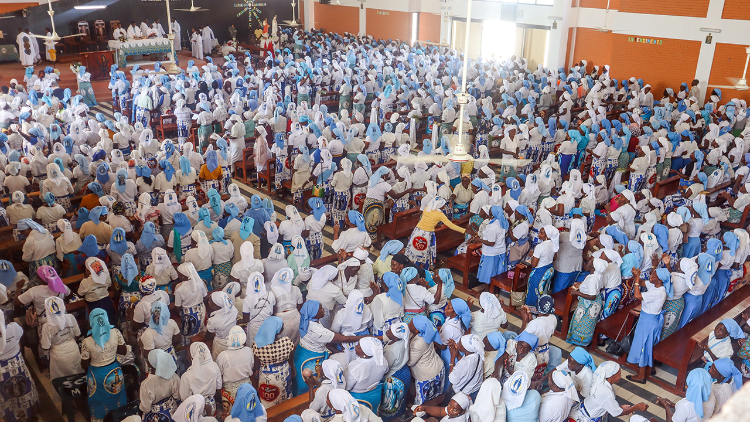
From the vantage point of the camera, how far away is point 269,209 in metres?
8.81

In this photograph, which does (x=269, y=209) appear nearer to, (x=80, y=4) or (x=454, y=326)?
(x=454, y=326)

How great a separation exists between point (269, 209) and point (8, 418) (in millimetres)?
4041

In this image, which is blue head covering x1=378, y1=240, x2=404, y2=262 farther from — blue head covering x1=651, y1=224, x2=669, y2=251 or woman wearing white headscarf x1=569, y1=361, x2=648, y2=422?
blue head covering x1=651, y1=224, x2=669, y2=251

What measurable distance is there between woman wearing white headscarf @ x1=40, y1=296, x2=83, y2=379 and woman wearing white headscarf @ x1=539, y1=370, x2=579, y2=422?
14.4 ft

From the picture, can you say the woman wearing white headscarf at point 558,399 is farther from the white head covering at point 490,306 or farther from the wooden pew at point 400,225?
the wooden pew at point 400,225

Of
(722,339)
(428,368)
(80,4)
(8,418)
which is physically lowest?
(8,418)

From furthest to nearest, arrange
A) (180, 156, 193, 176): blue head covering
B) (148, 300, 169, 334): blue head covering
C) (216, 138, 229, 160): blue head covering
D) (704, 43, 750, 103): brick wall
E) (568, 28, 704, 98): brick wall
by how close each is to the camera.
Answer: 1. (568, 28, 704, 98): brick wall
2. (704, 43, 750, 103): brick wall
3. (216, 138, 229, 160): blue head covering
4. (180, 156, 193, 176): blue head covering
5. (148, 300, 169, 334): blue head covering

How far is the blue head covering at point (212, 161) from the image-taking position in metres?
10.8

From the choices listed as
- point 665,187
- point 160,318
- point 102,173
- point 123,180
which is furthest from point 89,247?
point 665,187

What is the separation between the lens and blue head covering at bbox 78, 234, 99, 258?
7.41m

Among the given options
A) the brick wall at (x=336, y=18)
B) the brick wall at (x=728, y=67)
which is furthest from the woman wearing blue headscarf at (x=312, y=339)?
the brick wall at (x=336, y=18)

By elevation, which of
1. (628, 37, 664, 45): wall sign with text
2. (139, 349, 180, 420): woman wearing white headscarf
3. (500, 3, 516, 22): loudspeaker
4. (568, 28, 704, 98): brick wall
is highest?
(500, 3, 516, 22): loudspeaker

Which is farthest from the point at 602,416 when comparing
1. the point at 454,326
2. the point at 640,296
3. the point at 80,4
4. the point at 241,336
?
the point at 80,4

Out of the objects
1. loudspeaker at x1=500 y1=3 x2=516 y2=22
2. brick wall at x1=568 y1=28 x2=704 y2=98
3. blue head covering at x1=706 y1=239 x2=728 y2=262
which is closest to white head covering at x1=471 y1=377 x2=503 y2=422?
blue head covering at x1=706 y1=239 x2=728 y2=262
